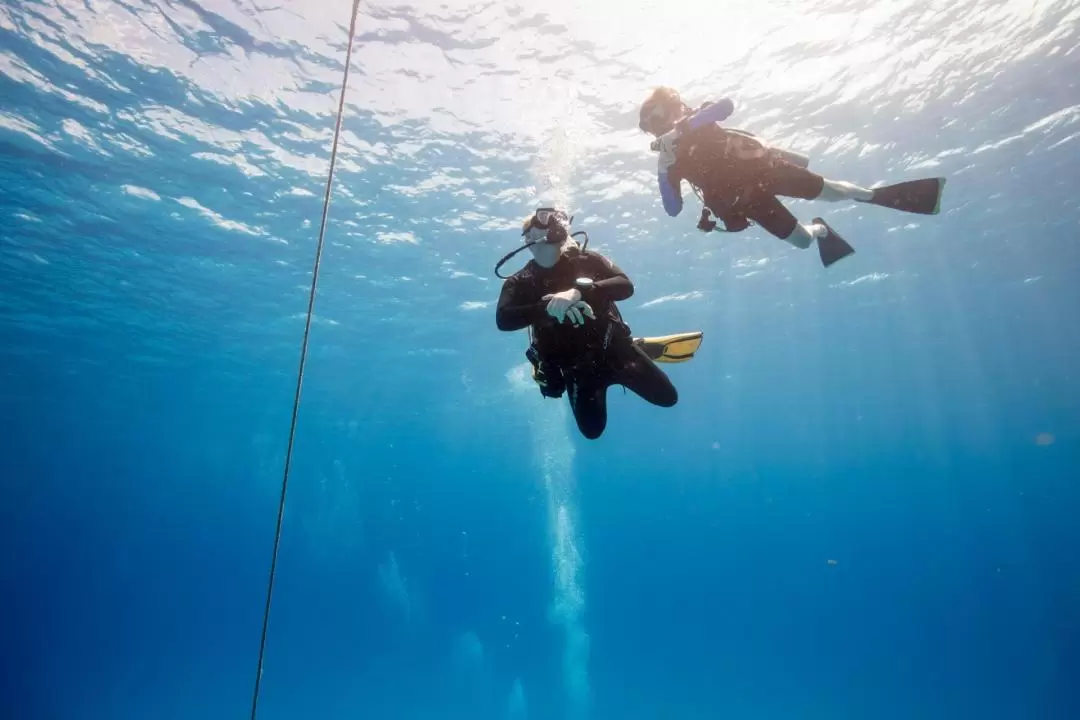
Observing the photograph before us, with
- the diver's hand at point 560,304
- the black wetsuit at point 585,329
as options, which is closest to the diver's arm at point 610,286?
the black wetsuit at point 585,329

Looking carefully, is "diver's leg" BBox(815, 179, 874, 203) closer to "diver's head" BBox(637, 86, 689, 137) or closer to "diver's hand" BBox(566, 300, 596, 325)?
"diver's head" BBox(637, 86, 689, 137)

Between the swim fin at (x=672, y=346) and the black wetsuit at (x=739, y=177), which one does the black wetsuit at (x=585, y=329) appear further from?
the black wetsuit at (x=739, y=177)

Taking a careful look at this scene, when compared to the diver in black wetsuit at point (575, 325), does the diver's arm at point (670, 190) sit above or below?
above

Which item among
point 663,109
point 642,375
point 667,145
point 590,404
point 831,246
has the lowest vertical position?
point 590,404

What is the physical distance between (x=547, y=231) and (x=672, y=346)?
87.5 inches

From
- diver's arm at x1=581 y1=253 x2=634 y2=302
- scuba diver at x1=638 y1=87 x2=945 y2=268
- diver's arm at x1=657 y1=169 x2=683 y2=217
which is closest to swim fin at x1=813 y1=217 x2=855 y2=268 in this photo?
scuba diver at x1=638 y1=87 x2=945 y2=268

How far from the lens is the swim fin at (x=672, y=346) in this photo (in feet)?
20.0

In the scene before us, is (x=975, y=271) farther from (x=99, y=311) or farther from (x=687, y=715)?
(x=687, y=715)

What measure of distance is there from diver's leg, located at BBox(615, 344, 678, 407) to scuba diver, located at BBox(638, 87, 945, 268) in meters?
1.50

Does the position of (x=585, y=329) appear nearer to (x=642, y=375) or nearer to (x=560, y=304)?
(x=642, y=375)

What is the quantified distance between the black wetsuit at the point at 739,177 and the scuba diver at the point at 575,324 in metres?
1.43

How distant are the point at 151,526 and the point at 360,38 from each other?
11559 cm

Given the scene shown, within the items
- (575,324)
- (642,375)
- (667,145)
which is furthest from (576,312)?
(667,145)

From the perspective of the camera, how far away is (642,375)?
222 inches
